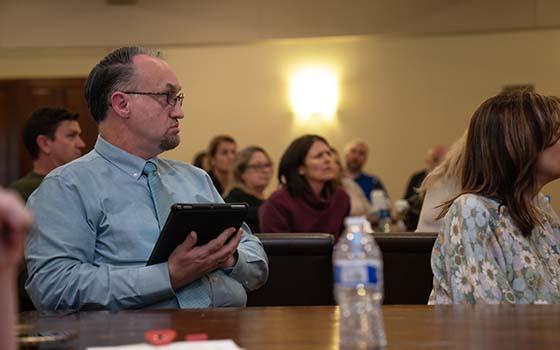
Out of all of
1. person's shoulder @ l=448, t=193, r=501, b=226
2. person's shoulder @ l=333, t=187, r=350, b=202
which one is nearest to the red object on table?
person's shoulder @ l=448, t=193, r=501, b=226

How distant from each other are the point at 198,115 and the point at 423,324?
8.21 m

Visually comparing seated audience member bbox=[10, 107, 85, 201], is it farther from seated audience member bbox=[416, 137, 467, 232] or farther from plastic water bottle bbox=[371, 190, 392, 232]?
plastic water bottle bbox=[371, 190, 392, 232]

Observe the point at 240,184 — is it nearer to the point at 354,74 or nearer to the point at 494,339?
the point at 354,74

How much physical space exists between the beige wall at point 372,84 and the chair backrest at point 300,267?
586 centimetres

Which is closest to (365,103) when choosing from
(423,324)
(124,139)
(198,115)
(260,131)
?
(260,131)

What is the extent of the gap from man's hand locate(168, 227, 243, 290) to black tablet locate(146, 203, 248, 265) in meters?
0.02

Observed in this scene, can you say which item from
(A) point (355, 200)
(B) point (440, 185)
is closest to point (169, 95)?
(B) point (440, 185)

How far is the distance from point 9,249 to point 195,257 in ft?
4.59

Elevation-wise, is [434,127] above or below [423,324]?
above

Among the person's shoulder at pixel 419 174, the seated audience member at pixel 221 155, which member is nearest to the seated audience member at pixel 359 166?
the person's shoulder at pixel 419 174

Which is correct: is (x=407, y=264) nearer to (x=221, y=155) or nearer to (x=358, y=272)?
(x=358, y=272)

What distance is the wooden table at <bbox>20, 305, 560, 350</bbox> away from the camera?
164 centimetres

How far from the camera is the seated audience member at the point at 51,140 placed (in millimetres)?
5062

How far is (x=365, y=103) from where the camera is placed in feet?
31.9
